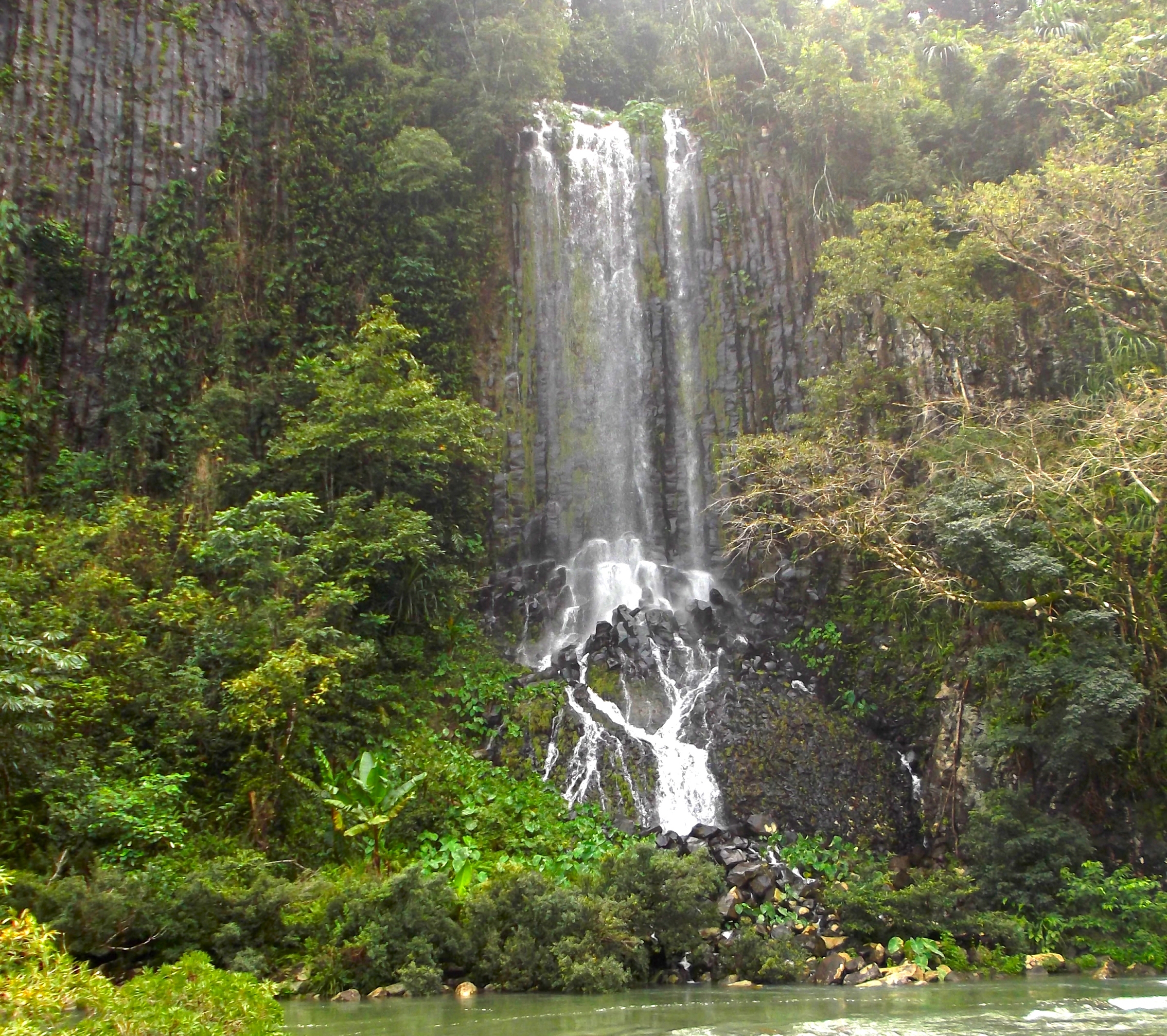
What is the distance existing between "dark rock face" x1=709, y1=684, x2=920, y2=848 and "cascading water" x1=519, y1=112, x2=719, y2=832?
4.78 ft

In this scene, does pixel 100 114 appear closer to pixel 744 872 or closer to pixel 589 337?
pixel 589 337

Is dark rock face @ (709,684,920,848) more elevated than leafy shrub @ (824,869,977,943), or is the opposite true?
dark rock face @ (709,684,920,848)

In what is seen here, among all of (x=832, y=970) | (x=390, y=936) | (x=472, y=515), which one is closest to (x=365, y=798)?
(x=390, y=936)

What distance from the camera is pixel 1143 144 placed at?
14.7 metres

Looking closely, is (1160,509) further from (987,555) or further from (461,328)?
(461,328)

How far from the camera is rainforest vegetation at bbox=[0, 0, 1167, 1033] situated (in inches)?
333

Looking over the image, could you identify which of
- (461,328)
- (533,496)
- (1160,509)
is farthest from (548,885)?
(461,328)

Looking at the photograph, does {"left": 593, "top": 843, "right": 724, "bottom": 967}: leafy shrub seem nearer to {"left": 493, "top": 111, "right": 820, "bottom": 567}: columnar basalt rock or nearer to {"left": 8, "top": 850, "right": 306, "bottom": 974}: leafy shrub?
{"left": 8, "top": 850, "right": 306, "bottom": 974}: leafy shrub

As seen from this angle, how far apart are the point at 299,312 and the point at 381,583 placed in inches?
233

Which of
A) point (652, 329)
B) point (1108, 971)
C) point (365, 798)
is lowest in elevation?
point (1108, 971)

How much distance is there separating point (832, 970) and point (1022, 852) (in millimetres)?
2548

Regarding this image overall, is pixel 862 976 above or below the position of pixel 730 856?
below

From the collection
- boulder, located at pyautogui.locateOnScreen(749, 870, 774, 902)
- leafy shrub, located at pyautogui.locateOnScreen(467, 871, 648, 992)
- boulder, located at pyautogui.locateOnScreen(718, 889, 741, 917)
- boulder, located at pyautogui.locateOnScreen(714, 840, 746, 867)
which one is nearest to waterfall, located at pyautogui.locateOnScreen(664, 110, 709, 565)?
boulder, located at pyautogui.locateOnScreen(714, 840, 746, 867)

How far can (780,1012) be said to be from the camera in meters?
6.47
